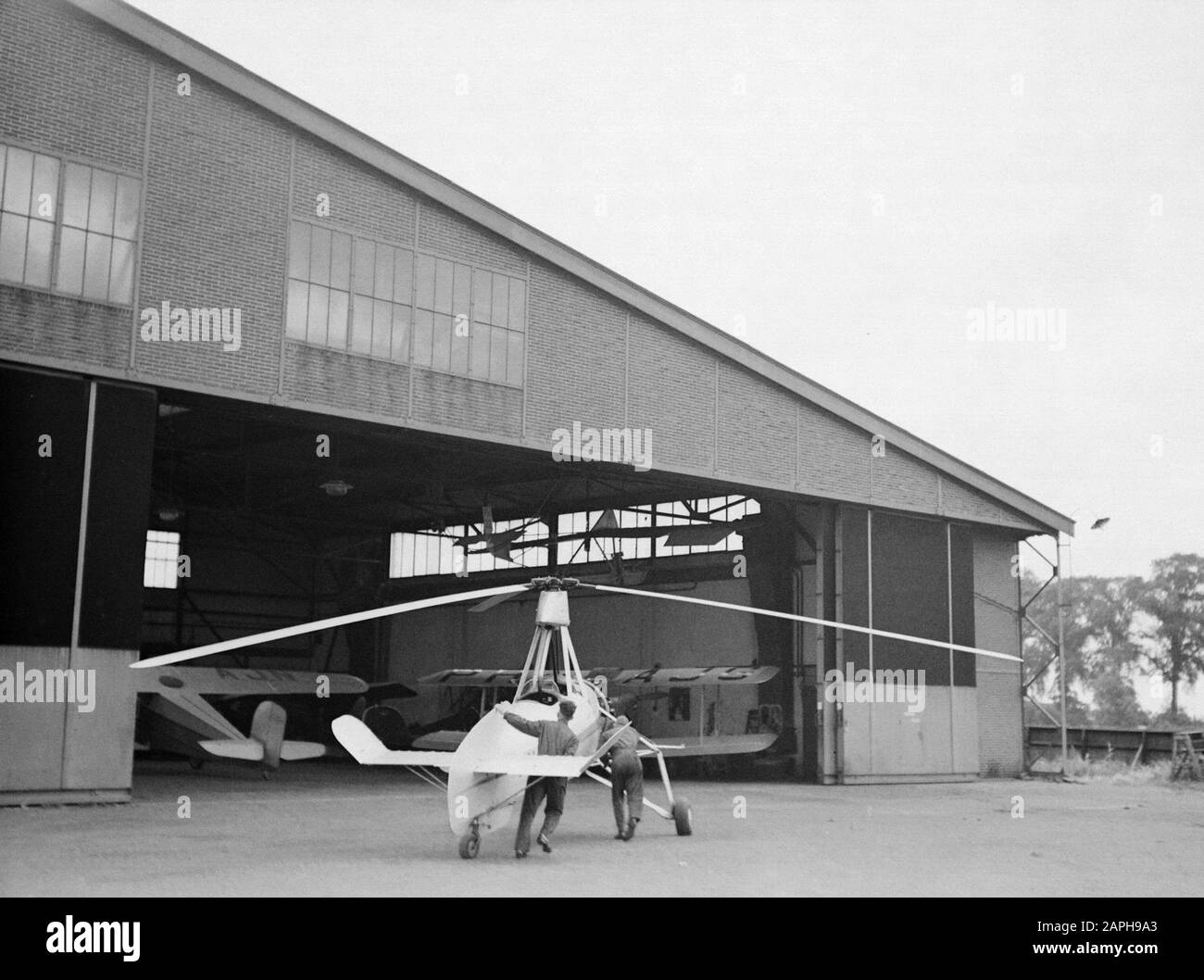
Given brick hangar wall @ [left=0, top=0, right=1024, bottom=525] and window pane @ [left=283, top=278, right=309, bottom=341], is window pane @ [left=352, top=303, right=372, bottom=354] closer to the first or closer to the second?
brick hangar wall @ [left=0, top=0, right=1024, bottom=525]

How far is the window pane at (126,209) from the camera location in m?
17.2

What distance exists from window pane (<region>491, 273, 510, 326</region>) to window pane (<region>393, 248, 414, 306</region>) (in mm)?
1604

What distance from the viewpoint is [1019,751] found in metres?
31.1

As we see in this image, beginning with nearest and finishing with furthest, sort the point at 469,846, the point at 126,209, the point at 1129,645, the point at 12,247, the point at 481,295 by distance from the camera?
the point at 469,846 < the point at 12,247 < the point at 126,209 < the point at 481,295 < the point at 1129,645

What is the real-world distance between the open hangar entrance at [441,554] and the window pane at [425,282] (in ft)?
7.08

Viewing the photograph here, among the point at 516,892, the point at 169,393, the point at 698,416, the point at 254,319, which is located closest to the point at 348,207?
the point at 254,319

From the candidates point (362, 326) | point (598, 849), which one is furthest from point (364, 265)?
point (598, 849)

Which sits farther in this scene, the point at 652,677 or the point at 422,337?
the point at 652,677

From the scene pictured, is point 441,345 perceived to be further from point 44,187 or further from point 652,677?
point 652,677

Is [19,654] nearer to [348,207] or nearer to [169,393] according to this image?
[169,393]

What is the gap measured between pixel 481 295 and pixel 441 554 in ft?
61.9

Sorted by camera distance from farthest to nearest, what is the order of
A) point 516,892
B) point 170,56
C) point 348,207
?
point 348,207 → point 170,56 → point 516,892

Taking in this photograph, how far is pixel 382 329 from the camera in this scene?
64.7ft

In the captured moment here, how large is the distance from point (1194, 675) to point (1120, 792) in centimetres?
3627
